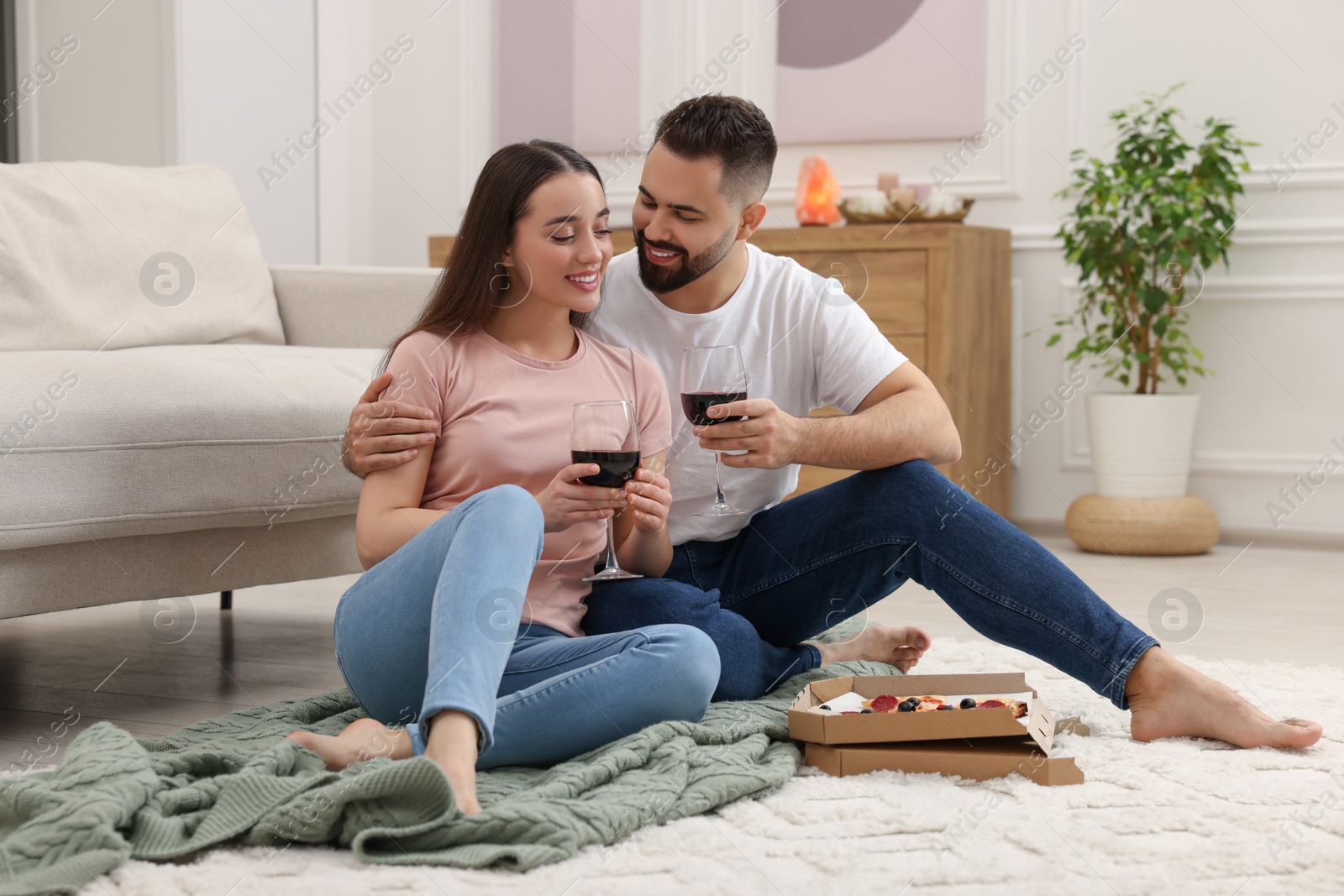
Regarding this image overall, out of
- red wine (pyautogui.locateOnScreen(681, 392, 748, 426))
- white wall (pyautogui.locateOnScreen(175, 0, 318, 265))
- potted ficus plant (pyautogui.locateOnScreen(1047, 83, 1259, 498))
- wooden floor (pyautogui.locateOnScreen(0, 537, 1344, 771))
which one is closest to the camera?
red wine (pyautogui.locateOnScreen(681, 392, 748, 426))

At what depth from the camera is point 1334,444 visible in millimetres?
3576

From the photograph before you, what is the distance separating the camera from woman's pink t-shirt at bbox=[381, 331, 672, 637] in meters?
1.58

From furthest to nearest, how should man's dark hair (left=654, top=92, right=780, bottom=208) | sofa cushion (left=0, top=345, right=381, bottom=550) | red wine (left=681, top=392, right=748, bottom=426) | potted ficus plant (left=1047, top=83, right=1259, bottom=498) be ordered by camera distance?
potted ficus plant (left=1047, top=83, right=1259, bottom=498) → man's dark hair (left=654, top=92, right=780, bottom=208) → sofa cushion (left=0, top=345, right=381, bottom=550) → red wine (left=681, top=392, right=748, bottom=426)

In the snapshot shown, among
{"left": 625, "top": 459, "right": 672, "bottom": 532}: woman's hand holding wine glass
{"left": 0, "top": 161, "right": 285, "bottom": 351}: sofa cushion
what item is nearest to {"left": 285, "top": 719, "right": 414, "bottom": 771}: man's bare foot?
{"left": 625, "top": 459, "right": 672, "bottom": 532}: woman's hand holding wine glass

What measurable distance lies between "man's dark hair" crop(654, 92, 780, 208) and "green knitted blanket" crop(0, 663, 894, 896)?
786 mm

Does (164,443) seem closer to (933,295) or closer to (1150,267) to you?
(933,295)

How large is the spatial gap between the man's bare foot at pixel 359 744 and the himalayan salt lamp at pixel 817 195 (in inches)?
103

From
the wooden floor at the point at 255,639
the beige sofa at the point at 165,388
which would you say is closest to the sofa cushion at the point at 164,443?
the beige sofa at the point at 165,388

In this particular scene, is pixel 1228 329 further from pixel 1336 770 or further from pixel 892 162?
pixel 1336 770

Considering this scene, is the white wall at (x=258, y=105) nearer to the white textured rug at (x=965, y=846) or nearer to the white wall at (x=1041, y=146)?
the white wall at (x=1041, y=146)

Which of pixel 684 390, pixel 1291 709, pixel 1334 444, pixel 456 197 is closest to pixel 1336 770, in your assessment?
pixel 1291 709

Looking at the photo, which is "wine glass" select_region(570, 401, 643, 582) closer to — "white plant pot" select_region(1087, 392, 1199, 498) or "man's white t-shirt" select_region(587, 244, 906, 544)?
"man's white t-shirt" select_region(587, 244, 906, 544)

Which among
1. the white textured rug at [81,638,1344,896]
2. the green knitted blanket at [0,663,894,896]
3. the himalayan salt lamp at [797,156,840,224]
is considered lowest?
the white textured rug at [81,638,1344,896]

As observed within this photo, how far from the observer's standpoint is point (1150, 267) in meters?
3.56
